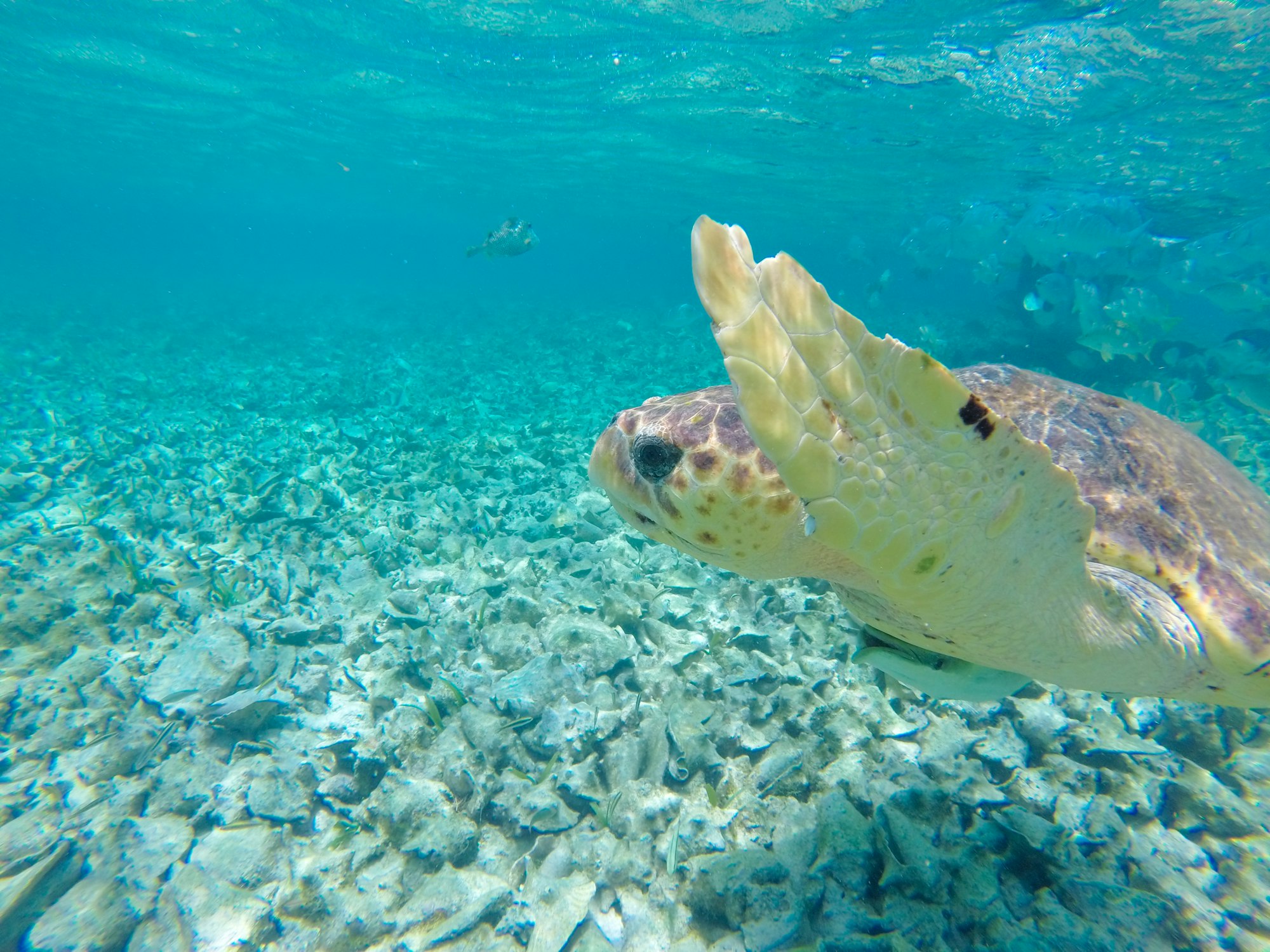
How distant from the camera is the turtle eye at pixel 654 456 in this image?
4.41 feet

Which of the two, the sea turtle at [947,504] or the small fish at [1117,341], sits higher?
the sea turtle at [947,504]

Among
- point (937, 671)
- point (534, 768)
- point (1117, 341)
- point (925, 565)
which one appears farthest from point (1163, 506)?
point (1117, 341)

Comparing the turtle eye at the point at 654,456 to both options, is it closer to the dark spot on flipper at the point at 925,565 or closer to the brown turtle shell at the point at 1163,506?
the dark spot on flipper at the point at 925,565

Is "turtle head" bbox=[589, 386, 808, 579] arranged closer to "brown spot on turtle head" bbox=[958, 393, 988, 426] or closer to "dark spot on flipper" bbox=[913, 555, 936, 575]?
"dark spot on flipper" bbox=[913, 555, 936, 575]

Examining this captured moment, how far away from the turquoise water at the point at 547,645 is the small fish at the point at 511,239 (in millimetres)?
2191

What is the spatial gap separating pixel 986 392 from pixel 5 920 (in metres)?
3.49

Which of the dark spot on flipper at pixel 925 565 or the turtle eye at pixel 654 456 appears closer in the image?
the dark spot on flipper at pixel 925 565

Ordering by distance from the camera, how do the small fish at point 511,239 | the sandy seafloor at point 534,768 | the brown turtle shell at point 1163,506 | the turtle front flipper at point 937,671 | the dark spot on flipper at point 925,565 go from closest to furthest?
the dark spot on flipper at point 925,565
the brown turtle shell at point 1163,506
the sandy seafloor at point 534,768
the turtle front flipper at point 937,671
the small fish at point 511,239

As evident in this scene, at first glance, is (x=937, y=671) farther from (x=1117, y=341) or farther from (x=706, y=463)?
(x=1117, y=341)

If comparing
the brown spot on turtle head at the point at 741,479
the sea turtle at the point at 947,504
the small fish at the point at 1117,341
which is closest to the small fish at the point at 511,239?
the small fish at the point at 1117,341

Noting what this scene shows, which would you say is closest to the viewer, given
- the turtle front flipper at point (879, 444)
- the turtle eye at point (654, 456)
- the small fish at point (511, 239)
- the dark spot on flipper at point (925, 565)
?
the turtle front flipper at point (879, 444)

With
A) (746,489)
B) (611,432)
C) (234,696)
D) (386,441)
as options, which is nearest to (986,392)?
(746,489)

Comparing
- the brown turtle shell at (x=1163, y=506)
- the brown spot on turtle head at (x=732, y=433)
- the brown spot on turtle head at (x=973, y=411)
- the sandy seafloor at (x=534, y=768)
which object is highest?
the brown spot on turtle head at (x=973, y=411)

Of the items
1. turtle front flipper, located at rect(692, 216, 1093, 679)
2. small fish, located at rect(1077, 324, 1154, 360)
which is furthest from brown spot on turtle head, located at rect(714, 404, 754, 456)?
small fish, located at rect(1077, 324, 1154, 360)
